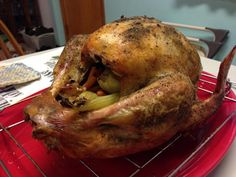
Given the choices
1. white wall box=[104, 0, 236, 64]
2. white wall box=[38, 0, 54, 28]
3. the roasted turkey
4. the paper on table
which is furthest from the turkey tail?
white wall box=[38, 0, 54, 28]

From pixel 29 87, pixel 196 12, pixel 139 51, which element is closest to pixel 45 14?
pixel 196 12

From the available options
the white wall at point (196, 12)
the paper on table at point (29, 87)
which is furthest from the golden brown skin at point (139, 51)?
the white wall at point (196, 12)

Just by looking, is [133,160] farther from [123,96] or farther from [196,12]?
[196,12]

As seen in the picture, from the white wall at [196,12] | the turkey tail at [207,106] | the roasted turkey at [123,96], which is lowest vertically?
the white wall at [196,12]

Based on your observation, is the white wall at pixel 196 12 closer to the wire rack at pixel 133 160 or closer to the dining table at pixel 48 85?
the dining table at pixel 48 85

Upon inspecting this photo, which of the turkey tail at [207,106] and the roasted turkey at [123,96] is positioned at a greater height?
the roasted turkey at [123,96]

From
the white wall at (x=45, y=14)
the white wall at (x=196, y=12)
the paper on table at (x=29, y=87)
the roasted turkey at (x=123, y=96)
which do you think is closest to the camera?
the roasted turkey at (x=123, y=96)

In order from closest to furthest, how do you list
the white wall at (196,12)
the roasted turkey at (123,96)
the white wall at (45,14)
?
the roasted turkey at (123,96) → the white wall at (196,12) → the white wall at (45,14)

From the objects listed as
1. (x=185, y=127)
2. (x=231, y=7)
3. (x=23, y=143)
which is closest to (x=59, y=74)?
(x=23, y=143)
